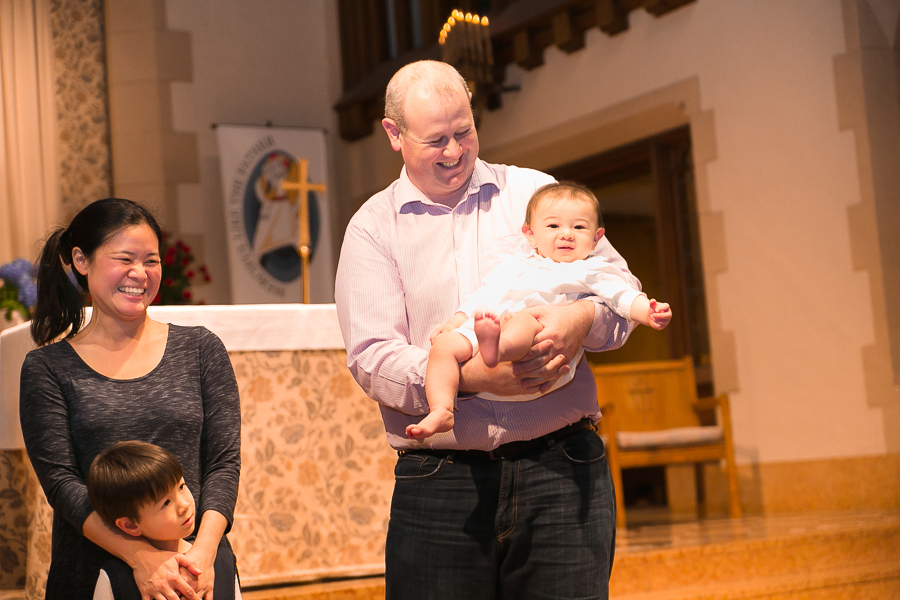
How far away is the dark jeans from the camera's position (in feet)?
4.95

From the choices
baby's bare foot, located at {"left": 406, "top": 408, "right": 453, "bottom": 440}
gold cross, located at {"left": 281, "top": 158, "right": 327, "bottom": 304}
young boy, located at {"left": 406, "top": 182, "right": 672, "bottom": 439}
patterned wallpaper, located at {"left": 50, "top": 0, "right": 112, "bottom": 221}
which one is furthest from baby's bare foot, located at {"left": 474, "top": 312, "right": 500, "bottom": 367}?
patterned wallpaper, located at {"left": 50, "top": 0, "right": 112, "bottom": 221}

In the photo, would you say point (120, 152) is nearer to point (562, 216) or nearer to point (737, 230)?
point (737, 230)

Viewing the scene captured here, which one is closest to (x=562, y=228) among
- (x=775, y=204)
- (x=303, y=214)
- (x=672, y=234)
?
(x=303, y=214)

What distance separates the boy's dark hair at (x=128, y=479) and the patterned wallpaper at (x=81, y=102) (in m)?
5.63

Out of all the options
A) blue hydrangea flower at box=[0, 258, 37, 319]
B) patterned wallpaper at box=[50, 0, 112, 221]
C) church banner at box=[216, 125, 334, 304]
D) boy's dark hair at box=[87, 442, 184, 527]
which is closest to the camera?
boy's dark hair at box=[87, 442, 184, 527]

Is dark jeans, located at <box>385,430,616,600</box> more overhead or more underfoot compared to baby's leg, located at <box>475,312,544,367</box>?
more underfoot

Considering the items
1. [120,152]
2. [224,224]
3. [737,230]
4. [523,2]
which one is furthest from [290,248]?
[737,230]

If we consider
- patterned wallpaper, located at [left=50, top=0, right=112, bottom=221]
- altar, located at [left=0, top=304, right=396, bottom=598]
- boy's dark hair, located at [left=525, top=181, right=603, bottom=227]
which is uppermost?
patterned wallpaper, located at [left=50, top=0, right=112, bottom=221]

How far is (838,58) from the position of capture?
16.3 feet

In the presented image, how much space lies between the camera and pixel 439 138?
5.03 feet

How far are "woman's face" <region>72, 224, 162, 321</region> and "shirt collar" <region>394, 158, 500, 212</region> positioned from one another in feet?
1.99

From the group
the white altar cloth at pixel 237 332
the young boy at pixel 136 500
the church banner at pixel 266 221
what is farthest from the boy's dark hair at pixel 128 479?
the church banner at pixel 266 221

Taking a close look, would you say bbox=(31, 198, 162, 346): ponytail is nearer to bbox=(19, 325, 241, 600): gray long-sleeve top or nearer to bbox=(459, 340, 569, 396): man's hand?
bbox=(19, 325, 241, 600): gray long-sleeve top

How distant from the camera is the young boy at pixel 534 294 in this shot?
55.7 inches
